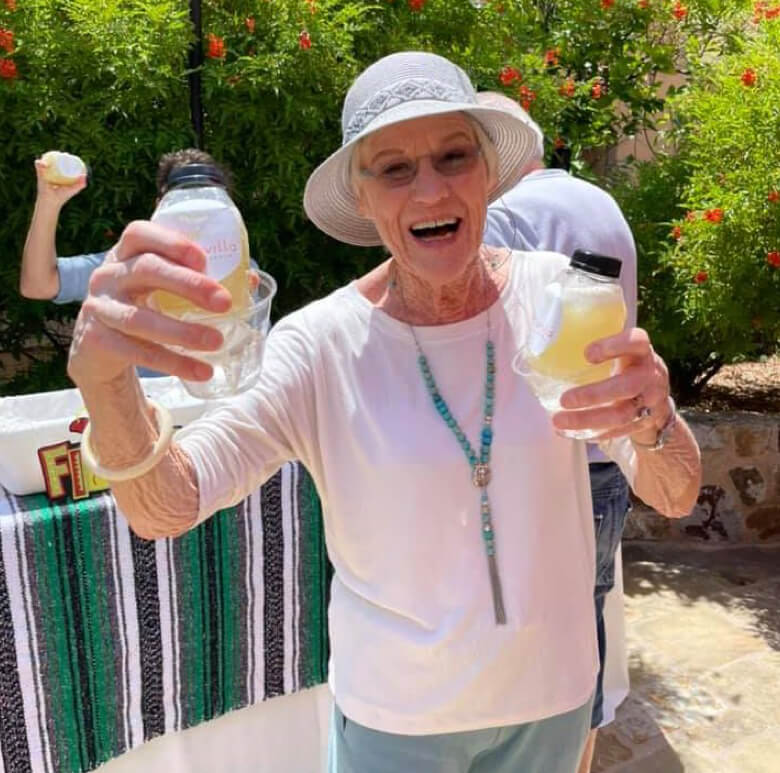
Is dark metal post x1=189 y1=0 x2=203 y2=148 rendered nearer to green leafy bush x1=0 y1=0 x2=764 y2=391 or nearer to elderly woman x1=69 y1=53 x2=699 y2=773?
green leafy bush x1=0 y1=0 x2=764 y2=391

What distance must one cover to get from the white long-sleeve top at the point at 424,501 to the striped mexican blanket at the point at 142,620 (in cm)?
82

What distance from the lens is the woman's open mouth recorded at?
1359 mm

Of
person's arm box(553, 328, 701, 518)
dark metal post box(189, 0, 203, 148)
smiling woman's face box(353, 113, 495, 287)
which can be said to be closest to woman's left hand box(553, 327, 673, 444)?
person's arm box(553, 328, 701, 518)

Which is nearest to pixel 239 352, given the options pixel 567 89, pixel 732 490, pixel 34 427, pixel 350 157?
pixel 350 157

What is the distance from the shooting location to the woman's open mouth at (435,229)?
1359 mm

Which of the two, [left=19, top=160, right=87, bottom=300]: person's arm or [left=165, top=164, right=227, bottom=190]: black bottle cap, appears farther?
[left=19, top=160, right=87, bottom=300]: person's arm

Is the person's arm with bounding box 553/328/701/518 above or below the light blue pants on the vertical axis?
above

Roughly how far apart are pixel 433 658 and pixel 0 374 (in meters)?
2.98

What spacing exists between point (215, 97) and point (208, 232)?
2.60 metres

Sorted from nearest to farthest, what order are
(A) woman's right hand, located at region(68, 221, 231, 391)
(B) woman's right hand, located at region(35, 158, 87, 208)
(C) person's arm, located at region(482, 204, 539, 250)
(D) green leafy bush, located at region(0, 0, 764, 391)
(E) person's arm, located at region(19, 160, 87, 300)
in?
(A) woman's right hand, located at region(68, 221, 231, 391), (C) person's arm, located at region(482, 204, 539, 250), (B) woman's right hand, located at region(35, 158, 87, 208), (E) person's arm, located at region(19, 160, 87, 300), (D) green leafy bush, located at region(0, 0, 764, 391)

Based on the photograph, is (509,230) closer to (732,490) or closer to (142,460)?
(142,460)

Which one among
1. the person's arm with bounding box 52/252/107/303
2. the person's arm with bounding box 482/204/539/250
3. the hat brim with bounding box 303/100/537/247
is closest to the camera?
the hat brim with bounding box 303/100/537/247

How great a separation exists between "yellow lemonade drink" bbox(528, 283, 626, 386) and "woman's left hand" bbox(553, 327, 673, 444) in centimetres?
3

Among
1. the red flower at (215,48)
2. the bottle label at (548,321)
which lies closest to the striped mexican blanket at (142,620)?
the bottle label at (548,321)
